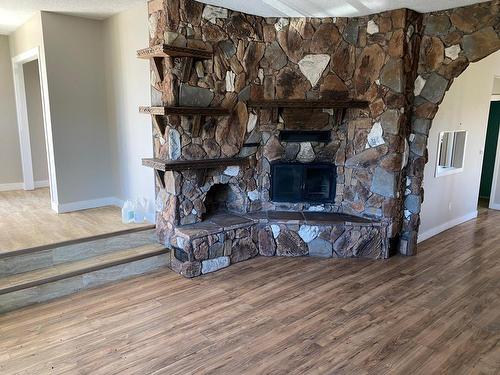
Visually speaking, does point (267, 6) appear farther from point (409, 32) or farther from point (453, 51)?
point (453, 51)

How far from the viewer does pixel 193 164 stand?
12.5 feet

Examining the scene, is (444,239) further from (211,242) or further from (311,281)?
(211,242)

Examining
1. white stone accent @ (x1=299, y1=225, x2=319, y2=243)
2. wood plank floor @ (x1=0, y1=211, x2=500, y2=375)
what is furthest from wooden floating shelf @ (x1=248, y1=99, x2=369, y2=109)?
wood plank floor @ (x1=0, y1=211, x2=500, y2=375)

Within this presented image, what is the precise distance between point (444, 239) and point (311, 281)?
2388mm

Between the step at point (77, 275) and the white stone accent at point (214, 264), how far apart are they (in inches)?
17.5

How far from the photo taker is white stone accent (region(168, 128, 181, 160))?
3.81 meters

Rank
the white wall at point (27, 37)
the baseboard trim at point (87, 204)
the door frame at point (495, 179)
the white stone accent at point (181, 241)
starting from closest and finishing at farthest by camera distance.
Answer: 1. the white stone accent at point (181, 241)
2. the white wall at point (27, 37)
3. the baseboard trim at point (87, 204)
4. the door frame at point (495, 179)

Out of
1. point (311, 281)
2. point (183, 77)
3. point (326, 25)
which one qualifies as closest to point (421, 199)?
point (311, 281)

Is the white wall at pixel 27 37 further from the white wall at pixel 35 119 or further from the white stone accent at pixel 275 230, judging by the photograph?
the white stone accent at pixel 275 230

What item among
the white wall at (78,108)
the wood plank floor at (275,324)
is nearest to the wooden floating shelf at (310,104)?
the wood plank floor at (275,324)

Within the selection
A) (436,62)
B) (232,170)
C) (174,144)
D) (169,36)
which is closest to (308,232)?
(232,170)

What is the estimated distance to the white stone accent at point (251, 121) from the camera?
4.33m

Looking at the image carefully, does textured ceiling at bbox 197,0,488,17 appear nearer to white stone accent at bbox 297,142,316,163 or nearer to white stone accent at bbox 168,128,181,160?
white stone accent at bbox 168,128,181,160

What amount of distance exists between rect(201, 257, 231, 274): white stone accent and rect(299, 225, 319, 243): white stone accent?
2.99 feet
